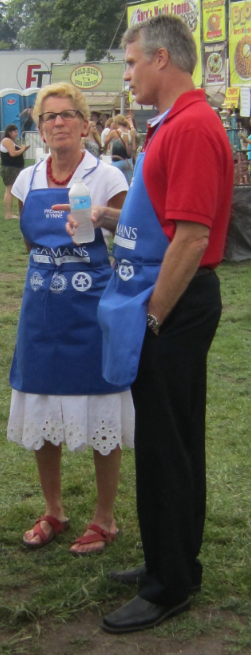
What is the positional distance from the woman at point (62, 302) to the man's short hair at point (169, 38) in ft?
2.30

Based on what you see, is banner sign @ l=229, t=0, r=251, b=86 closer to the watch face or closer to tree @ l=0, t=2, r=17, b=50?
the watch face

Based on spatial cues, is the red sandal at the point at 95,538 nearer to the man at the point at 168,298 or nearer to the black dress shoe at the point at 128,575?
the black dress shoe at the point at 128,575

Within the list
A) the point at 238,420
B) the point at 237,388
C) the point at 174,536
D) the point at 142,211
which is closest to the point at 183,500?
the point at 174,536

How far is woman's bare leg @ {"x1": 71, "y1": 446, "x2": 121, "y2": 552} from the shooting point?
3.31 metres

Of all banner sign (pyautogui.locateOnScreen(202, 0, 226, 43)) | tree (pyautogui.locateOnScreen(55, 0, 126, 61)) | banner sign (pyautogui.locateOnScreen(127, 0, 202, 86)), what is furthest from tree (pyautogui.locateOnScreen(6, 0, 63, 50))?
banner sign (pyautogui.locateOnScreen(202, 0, 226, 43))

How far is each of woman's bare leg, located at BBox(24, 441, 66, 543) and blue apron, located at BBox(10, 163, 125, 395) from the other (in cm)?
33

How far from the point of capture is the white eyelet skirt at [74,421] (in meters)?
3.12

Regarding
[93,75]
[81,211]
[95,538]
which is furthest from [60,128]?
[93,75]

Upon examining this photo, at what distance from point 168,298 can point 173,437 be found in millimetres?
483

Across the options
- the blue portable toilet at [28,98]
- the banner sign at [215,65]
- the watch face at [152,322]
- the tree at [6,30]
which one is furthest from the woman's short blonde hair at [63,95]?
the tree at [6,30]

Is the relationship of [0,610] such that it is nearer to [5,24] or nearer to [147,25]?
[147,25]

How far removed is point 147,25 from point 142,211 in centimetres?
55

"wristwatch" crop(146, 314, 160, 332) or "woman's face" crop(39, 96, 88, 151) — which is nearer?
"wristwatch" crop(146, 314, 160, 332)

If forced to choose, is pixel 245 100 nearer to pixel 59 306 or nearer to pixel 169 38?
pixel 59 306
